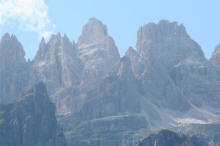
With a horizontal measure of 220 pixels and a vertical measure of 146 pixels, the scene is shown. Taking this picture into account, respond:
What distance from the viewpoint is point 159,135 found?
198 m

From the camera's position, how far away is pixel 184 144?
190875mm

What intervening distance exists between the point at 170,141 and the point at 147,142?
8.03 metres

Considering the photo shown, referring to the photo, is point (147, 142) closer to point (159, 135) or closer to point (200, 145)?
point (159, 135)

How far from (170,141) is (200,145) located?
10400mm

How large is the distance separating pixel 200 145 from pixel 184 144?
754 cm

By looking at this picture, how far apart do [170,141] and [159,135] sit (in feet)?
16.7

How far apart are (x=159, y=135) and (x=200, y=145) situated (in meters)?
14.2

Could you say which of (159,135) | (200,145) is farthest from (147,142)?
(200,145)

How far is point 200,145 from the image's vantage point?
195 meters

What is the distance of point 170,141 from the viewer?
19438 centimetres

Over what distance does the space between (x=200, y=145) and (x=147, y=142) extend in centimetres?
1790
